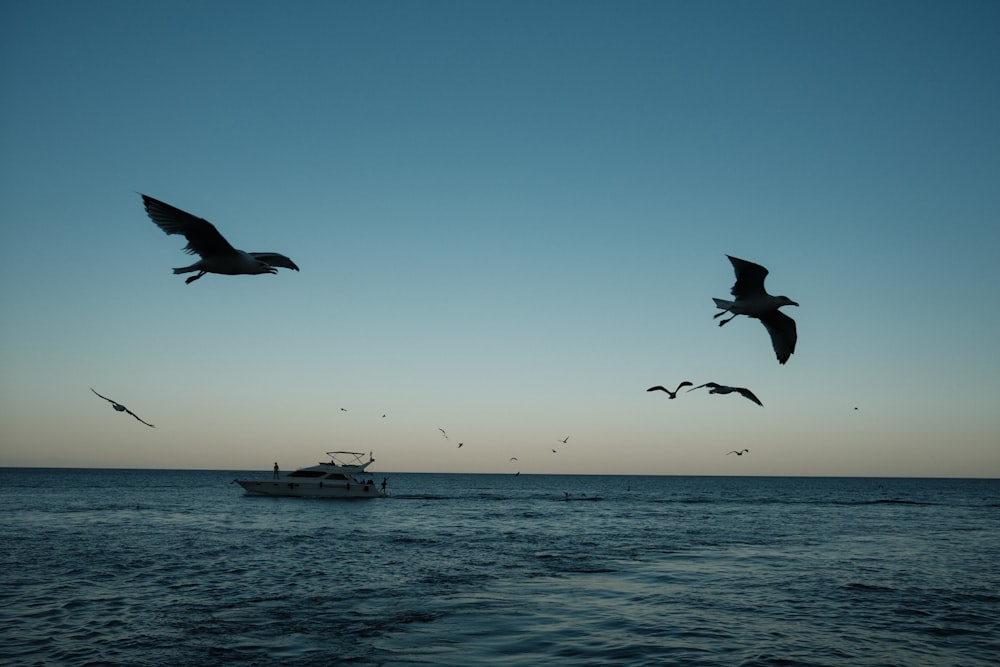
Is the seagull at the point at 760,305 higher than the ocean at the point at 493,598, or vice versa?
the seagull at the point at 760,305

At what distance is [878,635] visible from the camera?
15.7 meters

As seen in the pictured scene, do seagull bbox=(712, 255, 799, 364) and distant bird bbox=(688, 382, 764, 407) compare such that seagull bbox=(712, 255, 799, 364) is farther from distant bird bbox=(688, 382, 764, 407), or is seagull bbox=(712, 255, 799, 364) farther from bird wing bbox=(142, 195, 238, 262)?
bird wing bbox=(142, 195, 238, 262)

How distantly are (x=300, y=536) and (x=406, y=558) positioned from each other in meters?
10.7

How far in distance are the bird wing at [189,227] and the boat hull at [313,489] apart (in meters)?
56.1

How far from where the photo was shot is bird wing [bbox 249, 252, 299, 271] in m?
9.96

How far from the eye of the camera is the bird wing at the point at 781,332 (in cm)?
1162

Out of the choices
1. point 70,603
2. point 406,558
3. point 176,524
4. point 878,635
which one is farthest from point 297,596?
point 176,524

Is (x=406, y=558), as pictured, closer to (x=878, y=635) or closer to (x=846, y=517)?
(x=878, y=635)

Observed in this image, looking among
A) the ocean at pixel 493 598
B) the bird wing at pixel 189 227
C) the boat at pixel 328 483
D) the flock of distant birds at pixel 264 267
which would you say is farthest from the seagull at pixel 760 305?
the boat at pixel 328 483

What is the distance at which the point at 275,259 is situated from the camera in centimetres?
1007

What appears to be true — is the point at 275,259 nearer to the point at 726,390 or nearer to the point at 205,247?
the point at 205,247

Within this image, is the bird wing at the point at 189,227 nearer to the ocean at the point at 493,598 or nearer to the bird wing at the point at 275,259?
the bird wing at the point at 275,259

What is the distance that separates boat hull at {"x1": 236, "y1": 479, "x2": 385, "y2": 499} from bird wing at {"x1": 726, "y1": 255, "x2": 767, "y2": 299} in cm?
5627

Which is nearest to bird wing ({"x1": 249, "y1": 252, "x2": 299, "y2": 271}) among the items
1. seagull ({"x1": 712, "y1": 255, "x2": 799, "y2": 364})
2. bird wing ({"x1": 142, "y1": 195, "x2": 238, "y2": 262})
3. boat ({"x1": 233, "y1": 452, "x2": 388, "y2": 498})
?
bird wing ({"x1": 142, "y1": 195, "x2": 238, "y2": 262})
